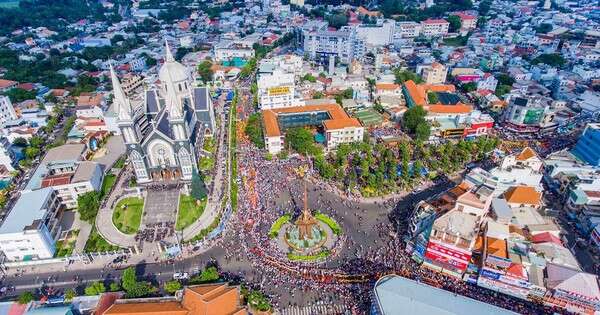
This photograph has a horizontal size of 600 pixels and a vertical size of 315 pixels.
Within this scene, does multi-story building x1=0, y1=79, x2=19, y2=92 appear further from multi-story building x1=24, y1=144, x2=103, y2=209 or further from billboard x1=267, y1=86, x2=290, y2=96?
billboard x1=267, y1=86, x2=290, y2=96

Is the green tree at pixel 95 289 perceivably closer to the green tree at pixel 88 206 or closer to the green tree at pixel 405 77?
the green tree at pixel 88 206

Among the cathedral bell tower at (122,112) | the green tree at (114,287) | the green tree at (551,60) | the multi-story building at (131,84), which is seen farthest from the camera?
the green tree at (551,60)

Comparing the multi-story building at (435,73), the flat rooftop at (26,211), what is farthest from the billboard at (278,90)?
the flat rooftop at (26,211)

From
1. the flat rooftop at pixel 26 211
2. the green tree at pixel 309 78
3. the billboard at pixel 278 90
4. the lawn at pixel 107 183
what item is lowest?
the lawn at pixel 107 183

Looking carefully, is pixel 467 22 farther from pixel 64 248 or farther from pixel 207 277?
pixel 64 248

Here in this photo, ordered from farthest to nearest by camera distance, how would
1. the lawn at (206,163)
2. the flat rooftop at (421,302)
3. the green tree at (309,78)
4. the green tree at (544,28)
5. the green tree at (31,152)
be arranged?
the green tree at (544,28)
the green tree at (309,78)
the green tree at (31,152)
the lawn at (206,163)
the flat rooftop at (421,302)

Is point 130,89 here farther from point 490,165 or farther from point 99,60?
point 490,165

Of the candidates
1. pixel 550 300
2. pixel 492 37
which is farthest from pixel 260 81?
pixel 492 37
